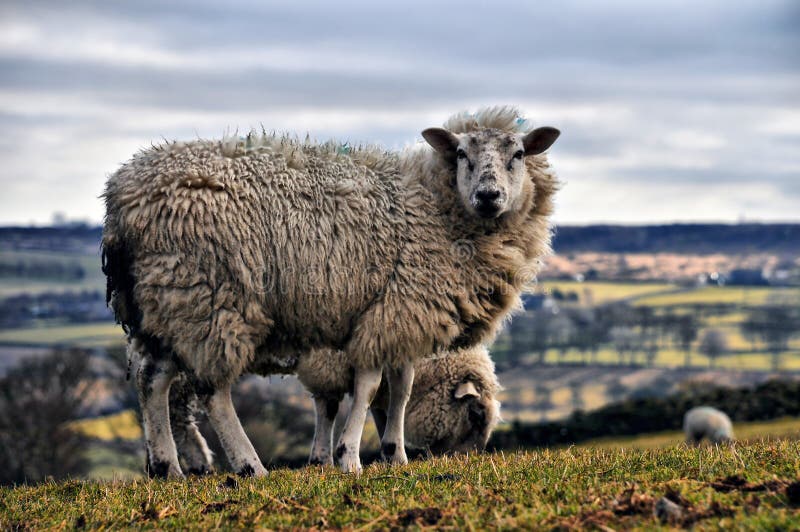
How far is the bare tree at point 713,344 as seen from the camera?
4135 inches

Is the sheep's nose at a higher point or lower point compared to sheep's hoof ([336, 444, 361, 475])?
higher

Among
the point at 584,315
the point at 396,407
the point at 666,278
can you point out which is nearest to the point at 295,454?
the point at 396,407

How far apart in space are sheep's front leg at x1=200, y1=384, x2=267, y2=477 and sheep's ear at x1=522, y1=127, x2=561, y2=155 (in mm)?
4102

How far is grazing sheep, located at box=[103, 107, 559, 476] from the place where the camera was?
8.64 meters

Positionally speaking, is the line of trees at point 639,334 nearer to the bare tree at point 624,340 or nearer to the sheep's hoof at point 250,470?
the bare tree at point 624,340

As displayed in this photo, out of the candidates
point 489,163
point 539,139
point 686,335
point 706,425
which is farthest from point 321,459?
point 686,335

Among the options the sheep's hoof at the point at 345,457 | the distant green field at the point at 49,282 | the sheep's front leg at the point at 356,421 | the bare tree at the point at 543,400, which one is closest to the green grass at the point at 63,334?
the distant green field at the point at 49,282

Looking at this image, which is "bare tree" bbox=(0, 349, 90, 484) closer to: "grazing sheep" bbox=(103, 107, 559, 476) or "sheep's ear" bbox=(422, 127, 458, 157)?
"grazing sheep" bbox=(103, 107, 559, 476)

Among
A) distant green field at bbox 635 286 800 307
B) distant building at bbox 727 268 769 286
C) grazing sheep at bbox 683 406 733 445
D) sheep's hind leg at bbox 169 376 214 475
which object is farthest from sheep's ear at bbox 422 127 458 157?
distant building at bbox 727 268 769 286

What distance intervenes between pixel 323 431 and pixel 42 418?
3172 cm

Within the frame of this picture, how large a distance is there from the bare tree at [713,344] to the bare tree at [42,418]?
79.1m

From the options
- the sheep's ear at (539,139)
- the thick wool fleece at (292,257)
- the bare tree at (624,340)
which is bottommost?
the bare tree at (624,340)

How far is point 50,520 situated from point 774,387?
3811 cm

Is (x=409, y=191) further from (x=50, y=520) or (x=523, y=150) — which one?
(x=50, y=520)
